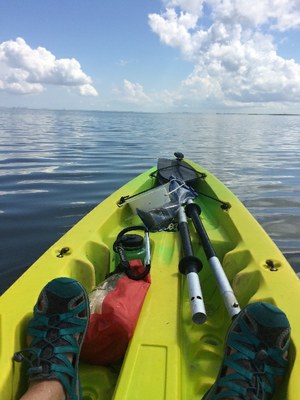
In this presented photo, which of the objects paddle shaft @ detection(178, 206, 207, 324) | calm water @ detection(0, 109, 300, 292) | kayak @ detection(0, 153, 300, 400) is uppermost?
paddle shaft @ detection(178, 206, 207, 324)

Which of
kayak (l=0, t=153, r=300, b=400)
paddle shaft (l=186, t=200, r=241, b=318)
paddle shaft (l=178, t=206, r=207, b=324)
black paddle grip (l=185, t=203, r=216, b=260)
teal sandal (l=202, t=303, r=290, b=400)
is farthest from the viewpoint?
black paddle grip (l=185, t=203, r=216, b=260)

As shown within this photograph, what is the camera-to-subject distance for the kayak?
1828 mm

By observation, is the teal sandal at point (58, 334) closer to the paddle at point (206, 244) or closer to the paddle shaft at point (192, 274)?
the paddle shaft at point (192, 274)

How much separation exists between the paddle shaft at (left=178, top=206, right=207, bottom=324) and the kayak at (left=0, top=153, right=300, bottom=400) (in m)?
0.02

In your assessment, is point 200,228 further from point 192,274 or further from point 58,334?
point 58,334

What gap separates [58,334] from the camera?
1926 millimetres

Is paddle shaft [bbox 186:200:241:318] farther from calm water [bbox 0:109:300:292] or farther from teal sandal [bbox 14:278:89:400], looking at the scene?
calm water [bbox 0:109:300:292]

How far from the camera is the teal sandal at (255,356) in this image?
1.70m

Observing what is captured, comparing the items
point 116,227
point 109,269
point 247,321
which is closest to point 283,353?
point 247,321

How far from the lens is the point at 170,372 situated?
1899 millimetres

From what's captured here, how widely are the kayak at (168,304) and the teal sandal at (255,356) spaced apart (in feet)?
0.28

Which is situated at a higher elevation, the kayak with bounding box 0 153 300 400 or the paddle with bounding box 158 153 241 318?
the paddle with bounding box 158 153 241 318

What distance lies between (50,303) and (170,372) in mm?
769

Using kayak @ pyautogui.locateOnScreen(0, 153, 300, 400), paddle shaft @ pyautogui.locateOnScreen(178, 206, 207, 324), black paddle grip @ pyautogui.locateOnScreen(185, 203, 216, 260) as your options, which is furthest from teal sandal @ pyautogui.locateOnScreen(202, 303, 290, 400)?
black paddle grip @ pyautogui.locateOnScreen(185, 203, 216, 260)
